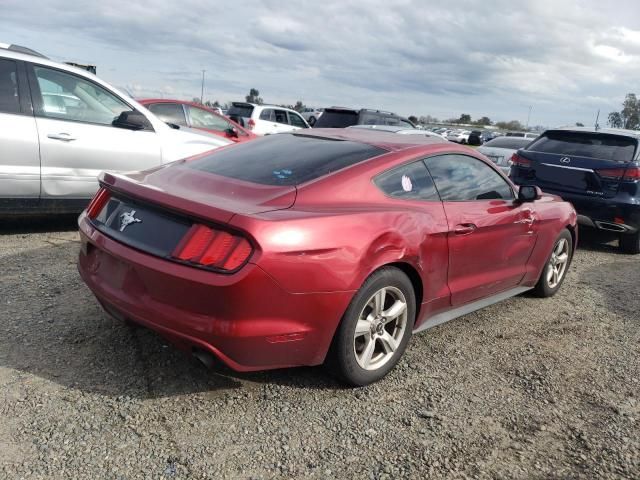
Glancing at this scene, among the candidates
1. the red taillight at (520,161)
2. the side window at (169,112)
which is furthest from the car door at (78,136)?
the red taillight at (520,161)

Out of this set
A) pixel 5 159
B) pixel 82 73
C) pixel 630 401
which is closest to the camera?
pixel 630 401

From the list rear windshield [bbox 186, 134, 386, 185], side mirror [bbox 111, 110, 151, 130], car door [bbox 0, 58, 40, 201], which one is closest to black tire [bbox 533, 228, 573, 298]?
rear windshield [bbox 186, 134, 386, 185]

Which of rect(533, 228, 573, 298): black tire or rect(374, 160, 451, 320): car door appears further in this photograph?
rect(533, 228, 573, 298): black tire

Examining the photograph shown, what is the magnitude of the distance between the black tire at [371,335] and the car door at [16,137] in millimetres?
3742

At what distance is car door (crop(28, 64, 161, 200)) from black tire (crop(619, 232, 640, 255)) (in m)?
5.75

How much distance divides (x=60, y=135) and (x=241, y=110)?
1335 cm

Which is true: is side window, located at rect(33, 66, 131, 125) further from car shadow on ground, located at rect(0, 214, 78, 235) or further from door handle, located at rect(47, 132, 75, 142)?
car shadow on ground, located at rect(0, 214, 78, 235)

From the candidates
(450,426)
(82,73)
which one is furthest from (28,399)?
(82,73)

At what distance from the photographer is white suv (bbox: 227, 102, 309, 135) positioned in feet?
55.1

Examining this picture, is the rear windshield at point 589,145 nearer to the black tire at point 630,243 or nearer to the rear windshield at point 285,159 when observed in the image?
the black tire at point 630,243

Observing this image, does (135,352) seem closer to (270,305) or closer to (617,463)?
(270,305)

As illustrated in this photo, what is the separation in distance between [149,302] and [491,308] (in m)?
3.05

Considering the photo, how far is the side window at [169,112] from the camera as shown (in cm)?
1014

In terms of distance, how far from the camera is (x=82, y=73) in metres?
5.80
